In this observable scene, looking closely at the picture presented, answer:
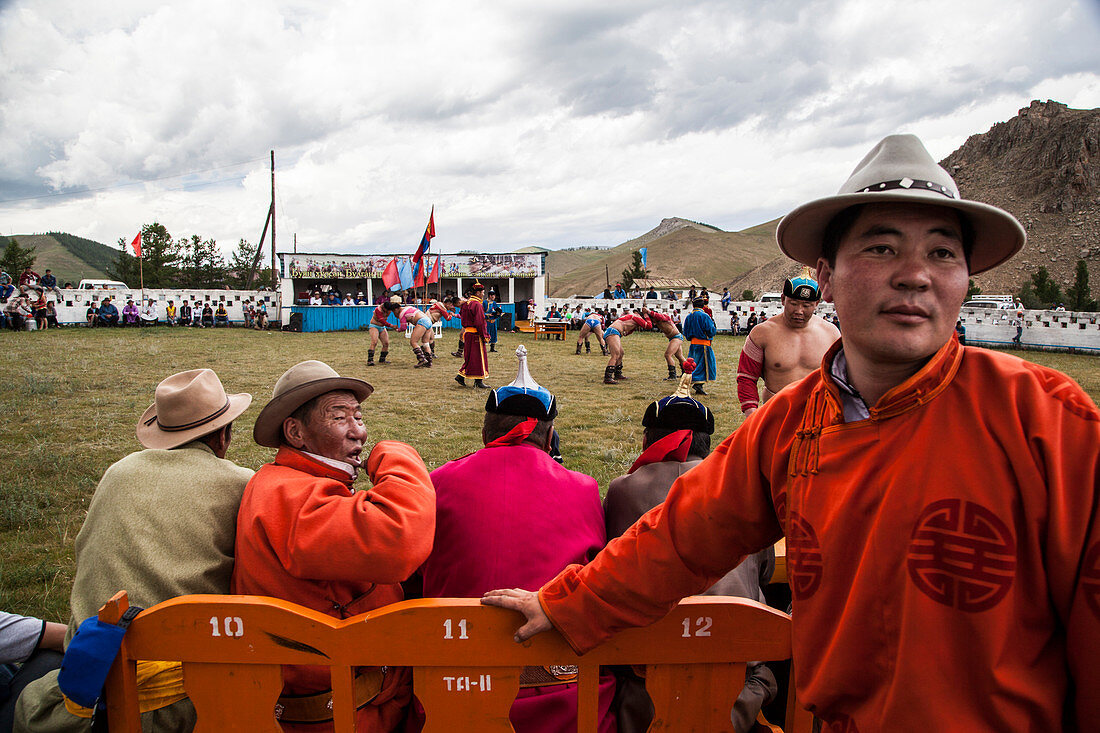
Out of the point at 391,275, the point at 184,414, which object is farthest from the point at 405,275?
the point at 184,414

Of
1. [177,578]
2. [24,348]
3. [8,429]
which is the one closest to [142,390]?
[8,429]

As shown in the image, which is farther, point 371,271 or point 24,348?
point 371,271

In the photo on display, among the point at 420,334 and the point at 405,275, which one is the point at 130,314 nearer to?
the point at 405,275

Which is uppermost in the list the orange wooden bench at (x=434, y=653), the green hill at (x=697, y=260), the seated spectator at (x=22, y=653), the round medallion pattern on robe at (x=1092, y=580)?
the green hill at (x=697, y=260)

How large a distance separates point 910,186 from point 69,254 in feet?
717

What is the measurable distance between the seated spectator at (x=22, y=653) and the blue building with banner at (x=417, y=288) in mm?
27614

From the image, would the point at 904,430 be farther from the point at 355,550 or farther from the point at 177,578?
the point at 177,578

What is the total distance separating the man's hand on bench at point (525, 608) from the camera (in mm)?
1630

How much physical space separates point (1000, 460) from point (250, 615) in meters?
1.80

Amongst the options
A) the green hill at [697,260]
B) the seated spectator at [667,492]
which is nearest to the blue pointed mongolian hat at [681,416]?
the seated spectator at [667,492]

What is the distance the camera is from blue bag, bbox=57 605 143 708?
5.39ft

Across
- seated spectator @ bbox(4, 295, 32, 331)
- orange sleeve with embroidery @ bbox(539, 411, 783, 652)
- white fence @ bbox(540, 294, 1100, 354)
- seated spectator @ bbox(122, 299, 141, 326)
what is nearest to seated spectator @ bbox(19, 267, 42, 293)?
seated spectator @ bbox(4, 295, 32, 331)

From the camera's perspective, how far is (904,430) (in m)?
1.11

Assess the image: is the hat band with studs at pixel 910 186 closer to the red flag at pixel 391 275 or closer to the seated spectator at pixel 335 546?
the seated spectator at pixel 335 546
